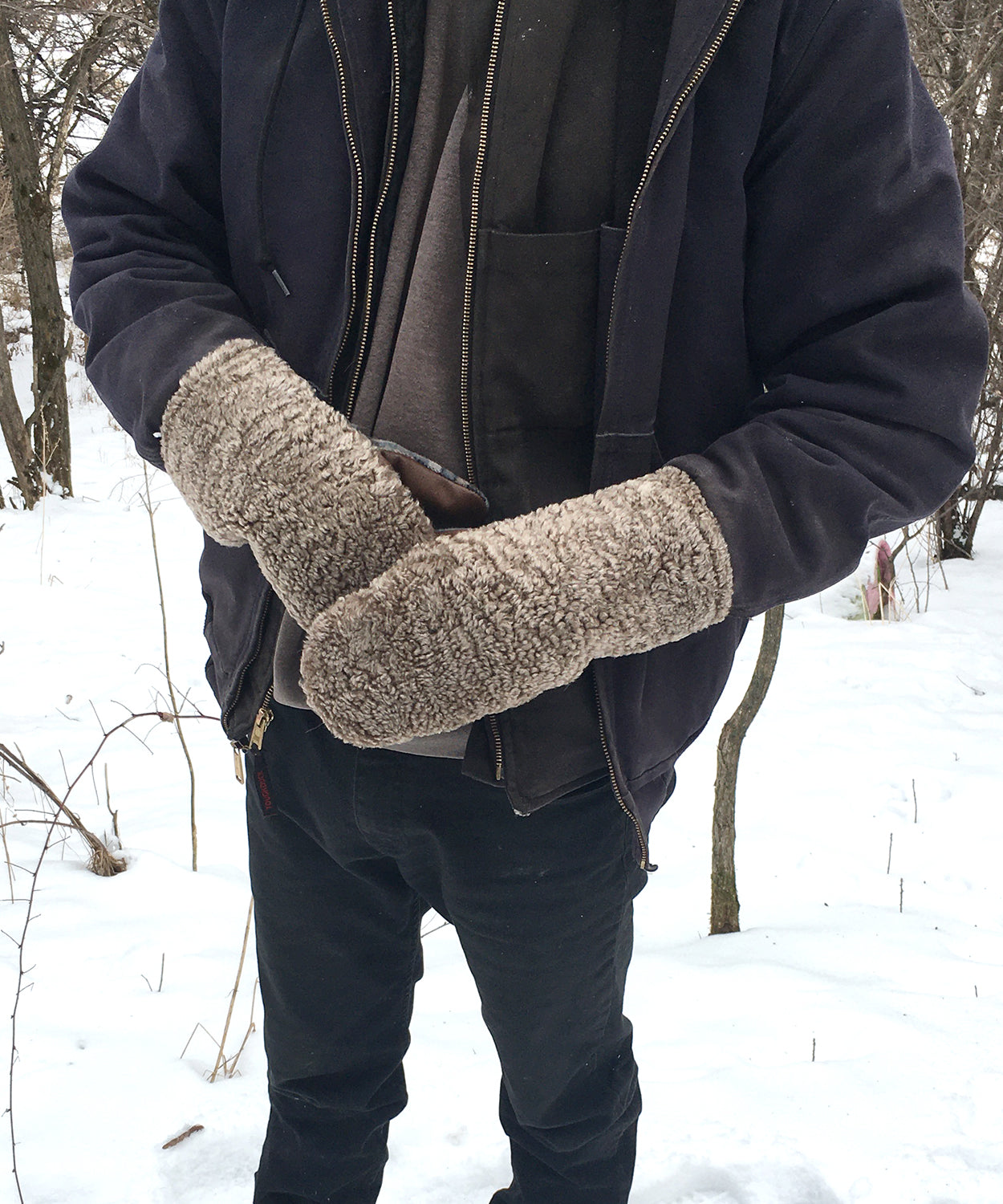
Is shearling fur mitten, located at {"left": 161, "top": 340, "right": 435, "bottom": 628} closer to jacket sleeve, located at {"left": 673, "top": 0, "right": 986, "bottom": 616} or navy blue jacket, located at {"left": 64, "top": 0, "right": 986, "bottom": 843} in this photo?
navy blue jacket, located at {"left": 64, "top": 0, "right": 986, "bottom": 843}

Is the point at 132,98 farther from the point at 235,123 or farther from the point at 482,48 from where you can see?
the point at 482,48

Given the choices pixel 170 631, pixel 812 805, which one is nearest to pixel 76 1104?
pixel 812 805

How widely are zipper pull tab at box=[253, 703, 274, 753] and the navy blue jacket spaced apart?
8 centimetres

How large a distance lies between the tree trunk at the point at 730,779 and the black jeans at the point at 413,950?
104cm

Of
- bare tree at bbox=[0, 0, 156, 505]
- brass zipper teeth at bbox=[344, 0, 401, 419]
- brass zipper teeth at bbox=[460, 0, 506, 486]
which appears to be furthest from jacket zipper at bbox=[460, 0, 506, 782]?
bare tree at bbox=[0, 0, 156, 505]

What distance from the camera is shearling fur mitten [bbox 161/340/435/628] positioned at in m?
0.88

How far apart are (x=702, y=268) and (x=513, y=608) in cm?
42

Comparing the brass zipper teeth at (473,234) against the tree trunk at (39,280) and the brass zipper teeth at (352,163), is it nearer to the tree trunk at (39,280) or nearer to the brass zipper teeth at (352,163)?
the brass zipper teeth at (352,163)

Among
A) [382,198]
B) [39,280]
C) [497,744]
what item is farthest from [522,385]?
[39,280]

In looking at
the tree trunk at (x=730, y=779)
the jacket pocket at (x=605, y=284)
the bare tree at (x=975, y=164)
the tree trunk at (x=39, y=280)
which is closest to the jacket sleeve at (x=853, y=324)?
the jacket pocket at (x=605, y=284)

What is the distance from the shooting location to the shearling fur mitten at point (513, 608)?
829 mm

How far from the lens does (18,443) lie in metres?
6.85

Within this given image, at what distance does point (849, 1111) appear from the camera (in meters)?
1.64

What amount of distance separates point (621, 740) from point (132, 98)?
1016mm
